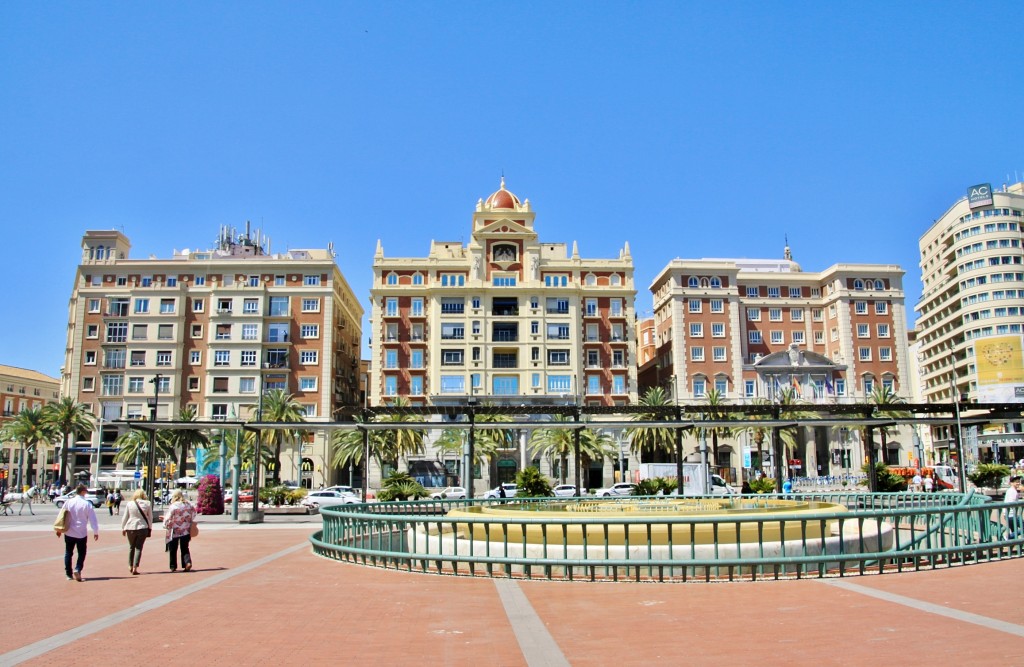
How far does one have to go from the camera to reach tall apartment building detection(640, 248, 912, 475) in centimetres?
7562

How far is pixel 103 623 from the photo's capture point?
9.28 metres

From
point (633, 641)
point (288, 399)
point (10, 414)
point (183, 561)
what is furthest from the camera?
point (10, 414)

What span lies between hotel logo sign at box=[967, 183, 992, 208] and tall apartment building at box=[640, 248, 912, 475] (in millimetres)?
19166

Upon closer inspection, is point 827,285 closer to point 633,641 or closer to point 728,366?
point 728,366

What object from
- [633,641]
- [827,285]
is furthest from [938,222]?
[633,641]

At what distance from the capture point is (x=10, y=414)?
3875 inches

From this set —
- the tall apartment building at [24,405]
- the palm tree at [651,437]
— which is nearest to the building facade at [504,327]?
the palm tree at [651,437]

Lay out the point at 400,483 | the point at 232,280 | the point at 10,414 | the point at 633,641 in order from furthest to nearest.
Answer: the point at 10,414 → the point at 232,280 → the point at 400,483 → the point at 633,641

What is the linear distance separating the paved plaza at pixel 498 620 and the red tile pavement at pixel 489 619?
0.08 ft

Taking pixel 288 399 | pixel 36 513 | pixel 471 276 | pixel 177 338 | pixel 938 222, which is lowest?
pixel 36 513

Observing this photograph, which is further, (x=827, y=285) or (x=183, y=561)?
(x=827, y=285)

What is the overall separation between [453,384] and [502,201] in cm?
1936

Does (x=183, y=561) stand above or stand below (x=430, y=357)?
below

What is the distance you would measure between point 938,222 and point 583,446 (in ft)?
215
